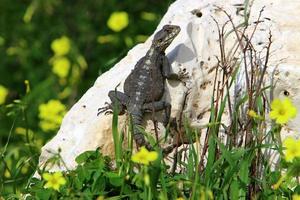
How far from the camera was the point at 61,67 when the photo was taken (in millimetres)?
8180

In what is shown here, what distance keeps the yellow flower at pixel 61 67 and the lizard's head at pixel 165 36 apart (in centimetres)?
246

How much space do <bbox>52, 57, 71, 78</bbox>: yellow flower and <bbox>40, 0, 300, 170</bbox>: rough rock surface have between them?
89.7 inches

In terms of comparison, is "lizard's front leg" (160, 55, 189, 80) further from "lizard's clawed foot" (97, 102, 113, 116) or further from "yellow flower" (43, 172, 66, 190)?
"yellow flower" (43, 172, 66, 190)

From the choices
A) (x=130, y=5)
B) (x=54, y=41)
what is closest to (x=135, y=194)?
(x=54, y=41)

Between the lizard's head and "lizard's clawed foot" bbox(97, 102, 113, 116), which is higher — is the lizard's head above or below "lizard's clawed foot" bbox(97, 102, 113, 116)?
above

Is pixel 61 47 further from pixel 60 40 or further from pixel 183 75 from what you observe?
pixel 183 75

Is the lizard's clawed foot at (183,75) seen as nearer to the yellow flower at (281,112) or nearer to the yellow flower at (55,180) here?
the yellow flower at (281,112)

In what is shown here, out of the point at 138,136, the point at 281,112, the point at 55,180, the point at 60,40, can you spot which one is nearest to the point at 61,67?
the point at 60,40

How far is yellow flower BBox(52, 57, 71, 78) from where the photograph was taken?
816 centimetres

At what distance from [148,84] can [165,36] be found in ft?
0.99

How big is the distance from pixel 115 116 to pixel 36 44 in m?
4.49

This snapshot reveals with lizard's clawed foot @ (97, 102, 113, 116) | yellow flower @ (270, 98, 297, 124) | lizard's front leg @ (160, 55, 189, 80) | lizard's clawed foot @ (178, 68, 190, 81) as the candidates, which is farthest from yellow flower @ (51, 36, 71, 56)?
yellow flower @ (270, 98, 297, 124)

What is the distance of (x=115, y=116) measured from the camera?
486cm

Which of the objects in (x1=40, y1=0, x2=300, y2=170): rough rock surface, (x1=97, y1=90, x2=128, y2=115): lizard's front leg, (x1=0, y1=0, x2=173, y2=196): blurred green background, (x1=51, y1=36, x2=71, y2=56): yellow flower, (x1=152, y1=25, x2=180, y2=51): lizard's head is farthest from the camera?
(x1=0, y1=0, x2=173, y2=196): blurred green background
